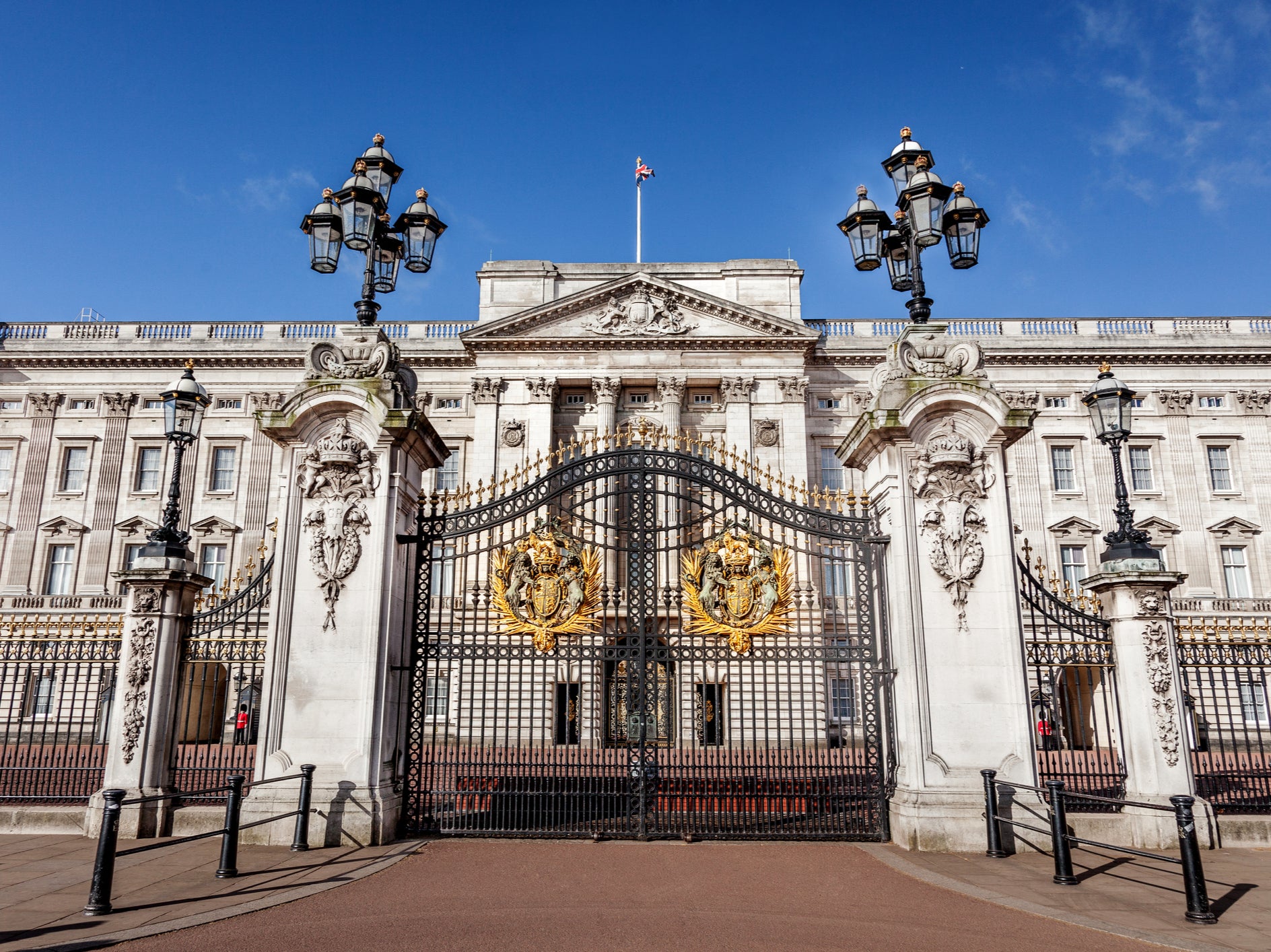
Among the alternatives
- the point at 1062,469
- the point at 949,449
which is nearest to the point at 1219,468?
the point at 1062,469

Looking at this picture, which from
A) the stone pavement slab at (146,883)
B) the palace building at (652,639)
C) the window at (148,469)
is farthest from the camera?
the window at (148,469)

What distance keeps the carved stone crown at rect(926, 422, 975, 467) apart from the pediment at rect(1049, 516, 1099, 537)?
104ft

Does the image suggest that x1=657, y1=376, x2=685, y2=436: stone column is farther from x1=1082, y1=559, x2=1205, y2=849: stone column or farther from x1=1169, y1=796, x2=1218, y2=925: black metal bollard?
x1=1169, y1=796, x2=1218, y2=925: black metal bollard

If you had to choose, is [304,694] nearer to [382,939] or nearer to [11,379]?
[382,939]

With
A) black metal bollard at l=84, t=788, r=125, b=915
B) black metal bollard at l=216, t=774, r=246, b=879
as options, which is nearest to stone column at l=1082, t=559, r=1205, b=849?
black metal bollard at l=216, t=774, r=246, b=879

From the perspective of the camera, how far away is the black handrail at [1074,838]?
271 inches

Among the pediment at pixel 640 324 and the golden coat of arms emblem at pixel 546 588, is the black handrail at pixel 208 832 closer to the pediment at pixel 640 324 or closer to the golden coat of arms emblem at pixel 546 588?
the golden coat of arms emblem at pixel 546 588

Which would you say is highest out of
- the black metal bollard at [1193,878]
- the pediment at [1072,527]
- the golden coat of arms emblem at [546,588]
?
the pediment at [1072,527]

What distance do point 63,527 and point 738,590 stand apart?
133ft

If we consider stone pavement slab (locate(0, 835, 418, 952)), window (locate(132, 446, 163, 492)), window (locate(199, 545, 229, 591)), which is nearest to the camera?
stone pavement slab (locate(0, 835, 418, 952))

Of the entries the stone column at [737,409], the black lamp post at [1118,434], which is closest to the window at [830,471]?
the stone column at [737,409]

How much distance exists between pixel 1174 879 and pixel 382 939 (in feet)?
24.6

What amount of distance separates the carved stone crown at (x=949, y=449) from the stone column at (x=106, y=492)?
129ft

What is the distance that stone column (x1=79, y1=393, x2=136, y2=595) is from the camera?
129 ft
